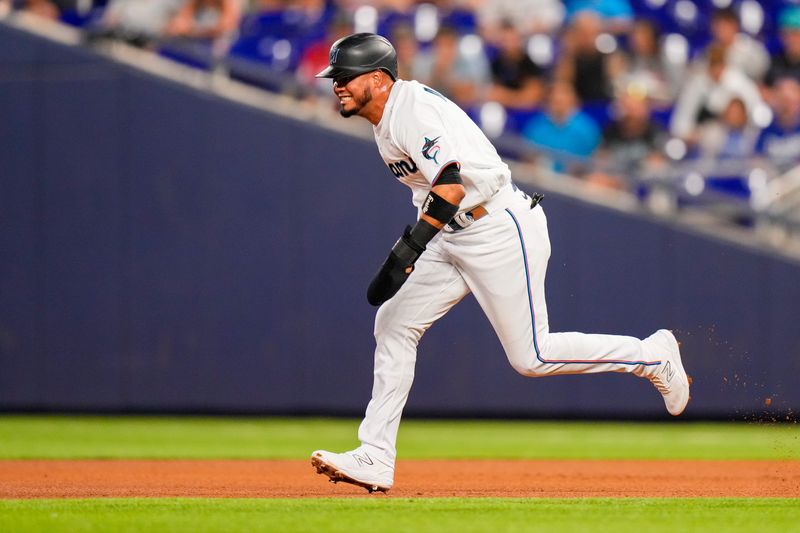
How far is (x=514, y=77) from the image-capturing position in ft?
31.5

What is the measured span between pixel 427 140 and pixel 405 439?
3.97m

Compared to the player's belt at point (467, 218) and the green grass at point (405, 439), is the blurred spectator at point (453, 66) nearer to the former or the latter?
the green grass at point (405, 439)

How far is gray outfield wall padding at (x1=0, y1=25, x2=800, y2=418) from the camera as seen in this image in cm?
902

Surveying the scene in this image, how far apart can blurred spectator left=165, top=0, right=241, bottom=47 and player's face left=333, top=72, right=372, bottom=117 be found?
18.6ft

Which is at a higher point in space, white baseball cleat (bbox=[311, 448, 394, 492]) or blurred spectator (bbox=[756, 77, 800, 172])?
blurred spectator (bbox=[756, 77, 800, 172])

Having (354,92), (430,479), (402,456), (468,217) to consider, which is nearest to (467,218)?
(468,217)

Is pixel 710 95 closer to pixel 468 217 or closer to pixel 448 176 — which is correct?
pixel 468 217

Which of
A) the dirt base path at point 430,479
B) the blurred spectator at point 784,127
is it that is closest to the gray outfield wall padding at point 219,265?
the blurred spectator at point 784,127

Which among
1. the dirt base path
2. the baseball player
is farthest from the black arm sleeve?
the dirt base path

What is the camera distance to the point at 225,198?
930cm

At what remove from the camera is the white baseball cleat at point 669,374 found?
4.96 m

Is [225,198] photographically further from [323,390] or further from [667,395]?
[667,395]

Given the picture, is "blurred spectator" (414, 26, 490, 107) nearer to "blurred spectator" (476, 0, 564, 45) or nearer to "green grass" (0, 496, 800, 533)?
"blurred spectator" (476, 0, 564, 45)

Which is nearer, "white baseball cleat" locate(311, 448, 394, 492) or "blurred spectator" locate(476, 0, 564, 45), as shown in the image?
"white baseball cleat" locate(311, 448, 394, 492)
